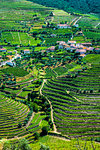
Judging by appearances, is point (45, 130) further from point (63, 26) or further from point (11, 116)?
point (63, 26)

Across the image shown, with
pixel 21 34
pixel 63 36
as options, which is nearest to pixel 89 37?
pixel 63 36

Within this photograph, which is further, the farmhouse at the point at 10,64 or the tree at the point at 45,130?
the farmhouse at the point at 10,64

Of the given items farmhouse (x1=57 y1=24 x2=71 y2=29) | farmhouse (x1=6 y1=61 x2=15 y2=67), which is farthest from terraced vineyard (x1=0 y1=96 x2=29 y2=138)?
farmhouse (x1=57 y1=24 x2=71 y2=29)

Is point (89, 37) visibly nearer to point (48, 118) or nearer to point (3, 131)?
point (48, 118)

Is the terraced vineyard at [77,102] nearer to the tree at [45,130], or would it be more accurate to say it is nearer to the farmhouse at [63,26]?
the tree at [45,130]

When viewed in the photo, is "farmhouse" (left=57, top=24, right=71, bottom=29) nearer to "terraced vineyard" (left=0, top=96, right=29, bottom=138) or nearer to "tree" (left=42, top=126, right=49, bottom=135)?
"terraced vineyard" (left=0, top=96, right=29, bottom=138)

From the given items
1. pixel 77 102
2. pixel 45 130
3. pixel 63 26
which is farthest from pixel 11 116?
pixel 63 26

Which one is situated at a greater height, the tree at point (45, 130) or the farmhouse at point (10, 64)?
the farmhouse at point (10, 64)

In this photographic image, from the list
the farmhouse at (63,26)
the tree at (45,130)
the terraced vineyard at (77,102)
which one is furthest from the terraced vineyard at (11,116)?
the farmhouse at (63,26)
